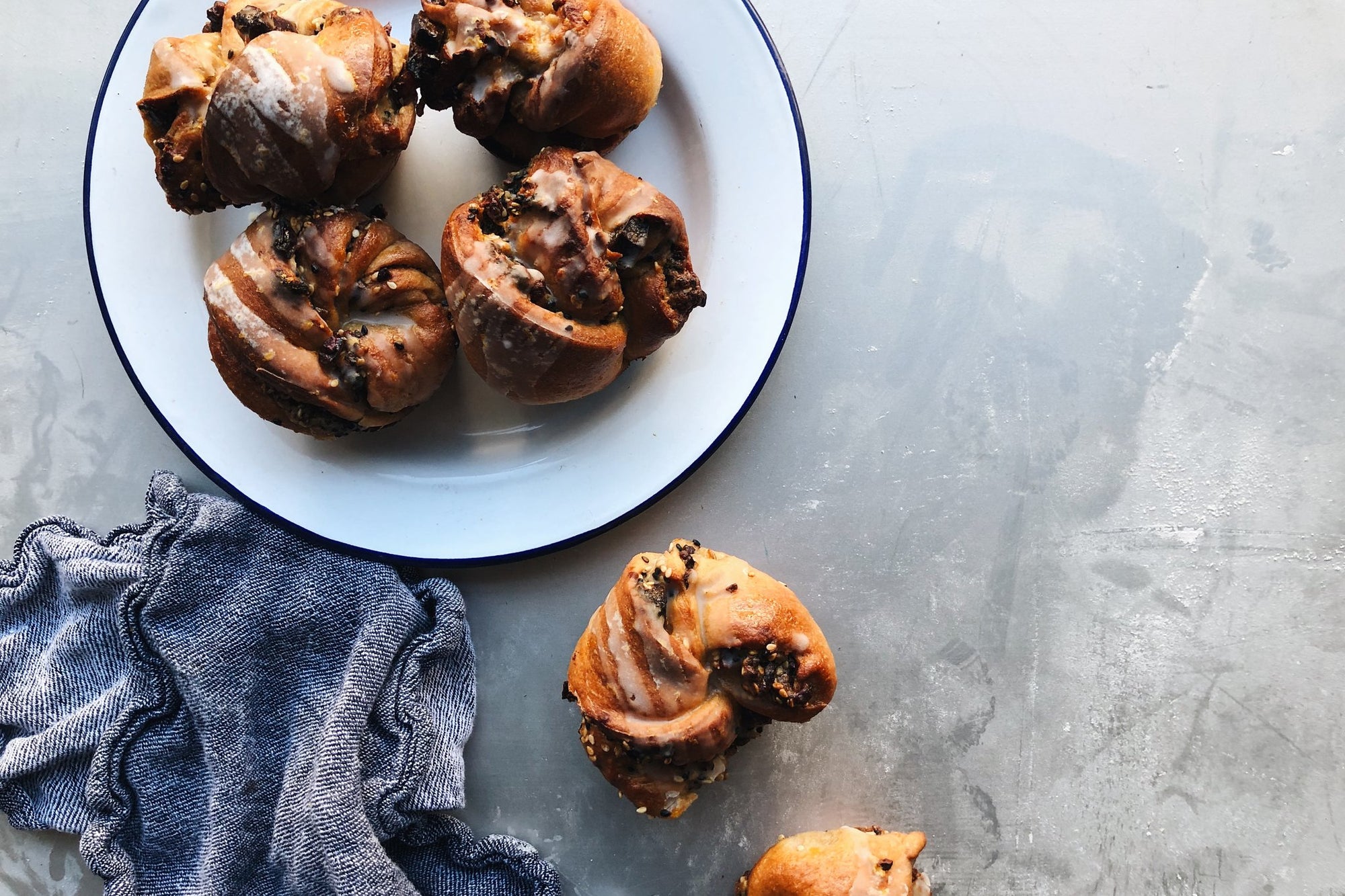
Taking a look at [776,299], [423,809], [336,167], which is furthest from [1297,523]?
[336,167]

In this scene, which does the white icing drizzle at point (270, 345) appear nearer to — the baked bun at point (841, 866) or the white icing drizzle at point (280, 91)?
the white icing drizzle at point (280, 91)

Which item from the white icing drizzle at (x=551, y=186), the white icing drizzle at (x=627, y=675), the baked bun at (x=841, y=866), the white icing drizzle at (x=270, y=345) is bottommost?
the baked bun at (x=841, y=866)

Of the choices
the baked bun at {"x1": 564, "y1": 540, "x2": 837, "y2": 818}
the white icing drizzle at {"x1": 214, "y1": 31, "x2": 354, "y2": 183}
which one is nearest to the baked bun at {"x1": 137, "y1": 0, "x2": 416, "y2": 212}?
the white icing drizzle at {"x1": 214, "y1": 31, "x2": 354, "y2": 183}

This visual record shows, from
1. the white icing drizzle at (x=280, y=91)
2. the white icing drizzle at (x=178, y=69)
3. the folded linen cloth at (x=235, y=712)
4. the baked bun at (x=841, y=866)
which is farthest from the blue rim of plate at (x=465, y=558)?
the baked bun at (x=841, y=866)

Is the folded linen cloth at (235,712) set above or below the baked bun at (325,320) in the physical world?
below

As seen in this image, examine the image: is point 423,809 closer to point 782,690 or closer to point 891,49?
point 782,690

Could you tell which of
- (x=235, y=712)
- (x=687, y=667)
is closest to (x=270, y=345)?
(x=235, y=712)
